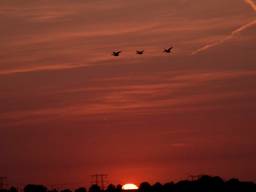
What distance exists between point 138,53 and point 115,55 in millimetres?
5361

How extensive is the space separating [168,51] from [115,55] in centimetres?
1128

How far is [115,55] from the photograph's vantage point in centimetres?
19738

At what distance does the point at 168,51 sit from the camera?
631ft

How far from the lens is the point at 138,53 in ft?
638

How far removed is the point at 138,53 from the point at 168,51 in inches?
237
